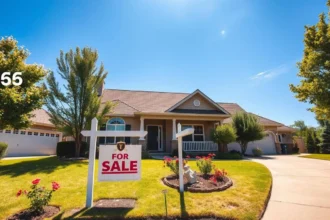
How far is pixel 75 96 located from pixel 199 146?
33.8ft

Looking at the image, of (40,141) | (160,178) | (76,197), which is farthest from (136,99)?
(76,197)

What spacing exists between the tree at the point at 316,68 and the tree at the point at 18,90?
14.1 m

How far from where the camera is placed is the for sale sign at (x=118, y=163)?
4586 mm

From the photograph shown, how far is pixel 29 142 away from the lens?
16.4 m

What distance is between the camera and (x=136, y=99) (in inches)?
757

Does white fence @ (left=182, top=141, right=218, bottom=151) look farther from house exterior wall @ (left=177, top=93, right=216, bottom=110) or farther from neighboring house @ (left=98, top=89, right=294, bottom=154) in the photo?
house exterior wall @ (left=177, top=93, right=216, bottom=110)

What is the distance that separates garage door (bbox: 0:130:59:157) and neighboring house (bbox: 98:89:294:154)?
6385 mm

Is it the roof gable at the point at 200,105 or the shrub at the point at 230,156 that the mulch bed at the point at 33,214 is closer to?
the shrub at the point at 230,156

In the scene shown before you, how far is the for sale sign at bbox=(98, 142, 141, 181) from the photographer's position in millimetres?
4586

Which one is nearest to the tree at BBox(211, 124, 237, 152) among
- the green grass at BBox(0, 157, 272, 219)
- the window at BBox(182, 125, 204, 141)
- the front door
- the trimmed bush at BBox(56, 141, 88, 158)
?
the window at BBox(182, 125, 204, 141)

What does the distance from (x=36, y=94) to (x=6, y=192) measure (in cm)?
597

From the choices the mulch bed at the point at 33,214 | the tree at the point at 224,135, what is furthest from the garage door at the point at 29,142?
the tree at the point at 224,135

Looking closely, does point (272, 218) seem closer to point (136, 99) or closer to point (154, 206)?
point (154, 206)

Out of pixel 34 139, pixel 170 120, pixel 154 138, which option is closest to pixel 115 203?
pixel 154 138
